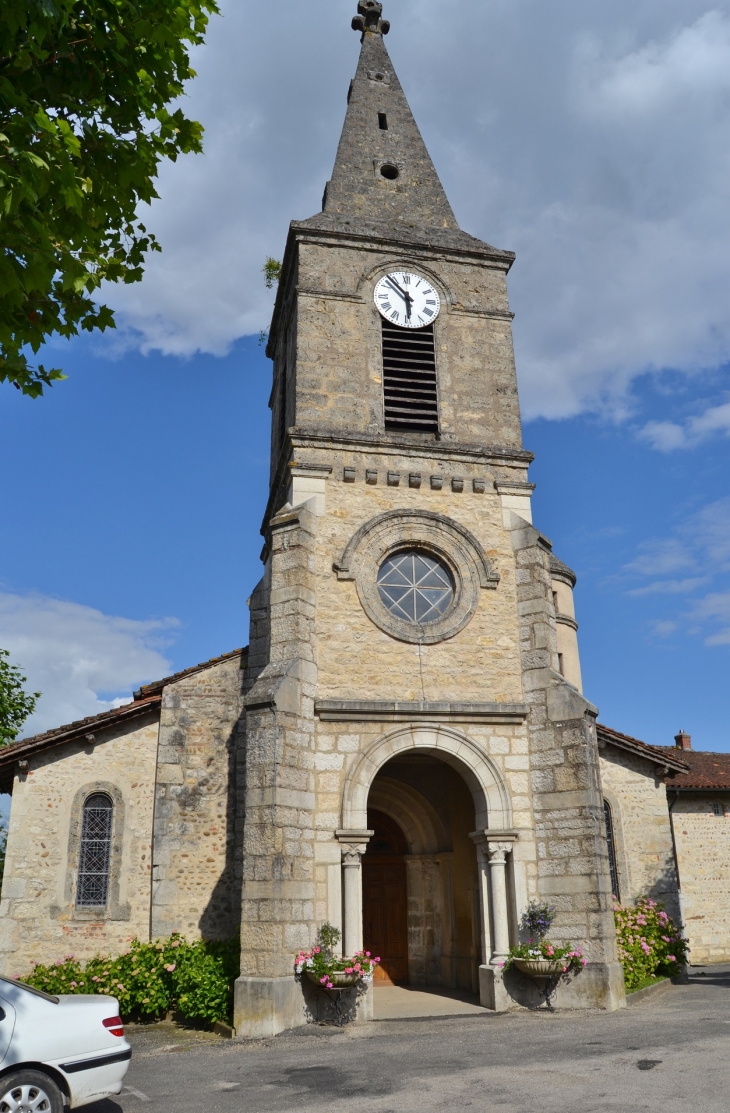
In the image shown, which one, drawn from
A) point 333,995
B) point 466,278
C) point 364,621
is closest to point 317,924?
point 333,995

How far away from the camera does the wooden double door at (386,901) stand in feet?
45.5

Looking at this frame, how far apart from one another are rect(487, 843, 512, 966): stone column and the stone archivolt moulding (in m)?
3.03

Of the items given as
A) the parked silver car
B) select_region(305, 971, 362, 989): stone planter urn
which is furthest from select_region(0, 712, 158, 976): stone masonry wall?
A: the parked silver car

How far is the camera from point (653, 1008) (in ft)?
36.5

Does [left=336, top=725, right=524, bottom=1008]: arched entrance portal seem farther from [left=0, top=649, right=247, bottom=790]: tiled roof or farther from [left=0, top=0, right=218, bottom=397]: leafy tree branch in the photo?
[left=0, top=0, right=218, bottom=397]: leafy tree branch

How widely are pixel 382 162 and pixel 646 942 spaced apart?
48.9 feet

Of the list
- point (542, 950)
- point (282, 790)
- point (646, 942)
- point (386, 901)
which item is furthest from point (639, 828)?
point (282, 790)

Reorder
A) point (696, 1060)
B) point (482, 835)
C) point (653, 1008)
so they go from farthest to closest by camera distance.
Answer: point (482, 835) → point (653, 1008) → point (696, 1060)

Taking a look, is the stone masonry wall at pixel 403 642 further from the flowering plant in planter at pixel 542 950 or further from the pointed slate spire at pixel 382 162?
the pointed slate spire at pixel 382 162

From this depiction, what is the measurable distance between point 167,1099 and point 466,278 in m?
13.4

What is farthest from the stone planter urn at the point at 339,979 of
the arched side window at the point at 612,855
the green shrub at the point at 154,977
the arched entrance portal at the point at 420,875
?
the arched side window at the point at 612,855

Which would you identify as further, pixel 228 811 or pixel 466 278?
pixel 466 278

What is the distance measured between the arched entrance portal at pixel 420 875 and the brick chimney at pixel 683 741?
50.2ft

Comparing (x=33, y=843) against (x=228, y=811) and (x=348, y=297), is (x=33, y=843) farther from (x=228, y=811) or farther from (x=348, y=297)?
(x=348, y=297)
